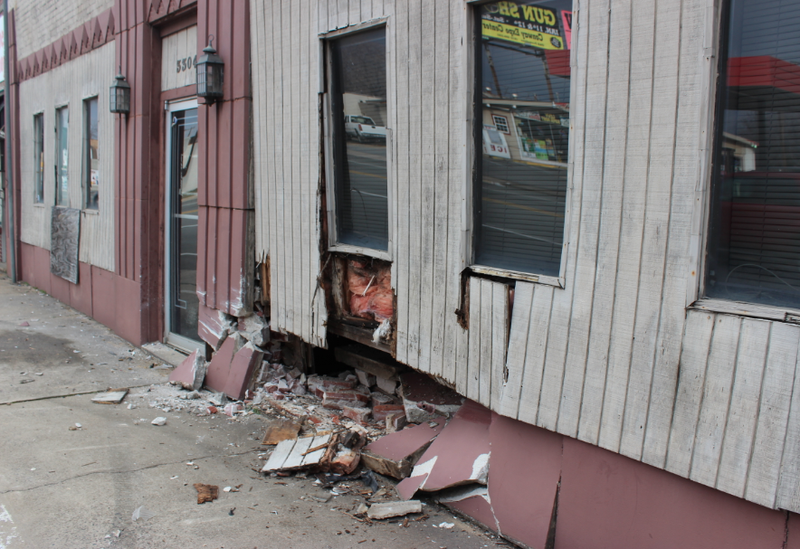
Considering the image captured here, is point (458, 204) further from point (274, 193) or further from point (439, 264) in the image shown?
point (274, 193)

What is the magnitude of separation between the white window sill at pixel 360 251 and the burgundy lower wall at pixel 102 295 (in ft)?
11.6

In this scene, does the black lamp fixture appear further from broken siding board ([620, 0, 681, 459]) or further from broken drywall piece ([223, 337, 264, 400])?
broken siding board ([620, 0, 681, 459])

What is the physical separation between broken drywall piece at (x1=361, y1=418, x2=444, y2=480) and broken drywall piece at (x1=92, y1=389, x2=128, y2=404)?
2.54 m

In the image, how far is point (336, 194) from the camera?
4.65m

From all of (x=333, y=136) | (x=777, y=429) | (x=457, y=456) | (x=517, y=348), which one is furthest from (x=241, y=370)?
(x=777, y=429)

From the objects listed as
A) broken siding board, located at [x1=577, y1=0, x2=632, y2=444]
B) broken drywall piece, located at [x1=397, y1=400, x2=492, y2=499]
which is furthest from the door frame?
broken siding board, located at [x1=577, y1=0, x2=632, y2=444]

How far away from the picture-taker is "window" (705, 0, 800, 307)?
2.39 m

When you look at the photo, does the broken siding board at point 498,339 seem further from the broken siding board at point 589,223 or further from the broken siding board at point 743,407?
the broken siding board at point 743,407

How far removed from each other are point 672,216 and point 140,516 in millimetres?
3124

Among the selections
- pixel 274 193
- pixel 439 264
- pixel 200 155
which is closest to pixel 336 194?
pixel 274 193

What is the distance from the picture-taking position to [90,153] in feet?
28.5

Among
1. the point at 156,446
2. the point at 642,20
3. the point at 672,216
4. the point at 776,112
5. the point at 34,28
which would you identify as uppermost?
the point at 34,28

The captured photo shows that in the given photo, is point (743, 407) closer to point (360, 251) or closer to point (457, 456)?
point (457, 456)

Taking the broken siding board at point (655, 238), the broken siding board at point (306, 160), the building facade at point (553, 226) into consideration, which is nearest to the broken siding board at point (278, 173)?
the building facade at point (553, 226)
